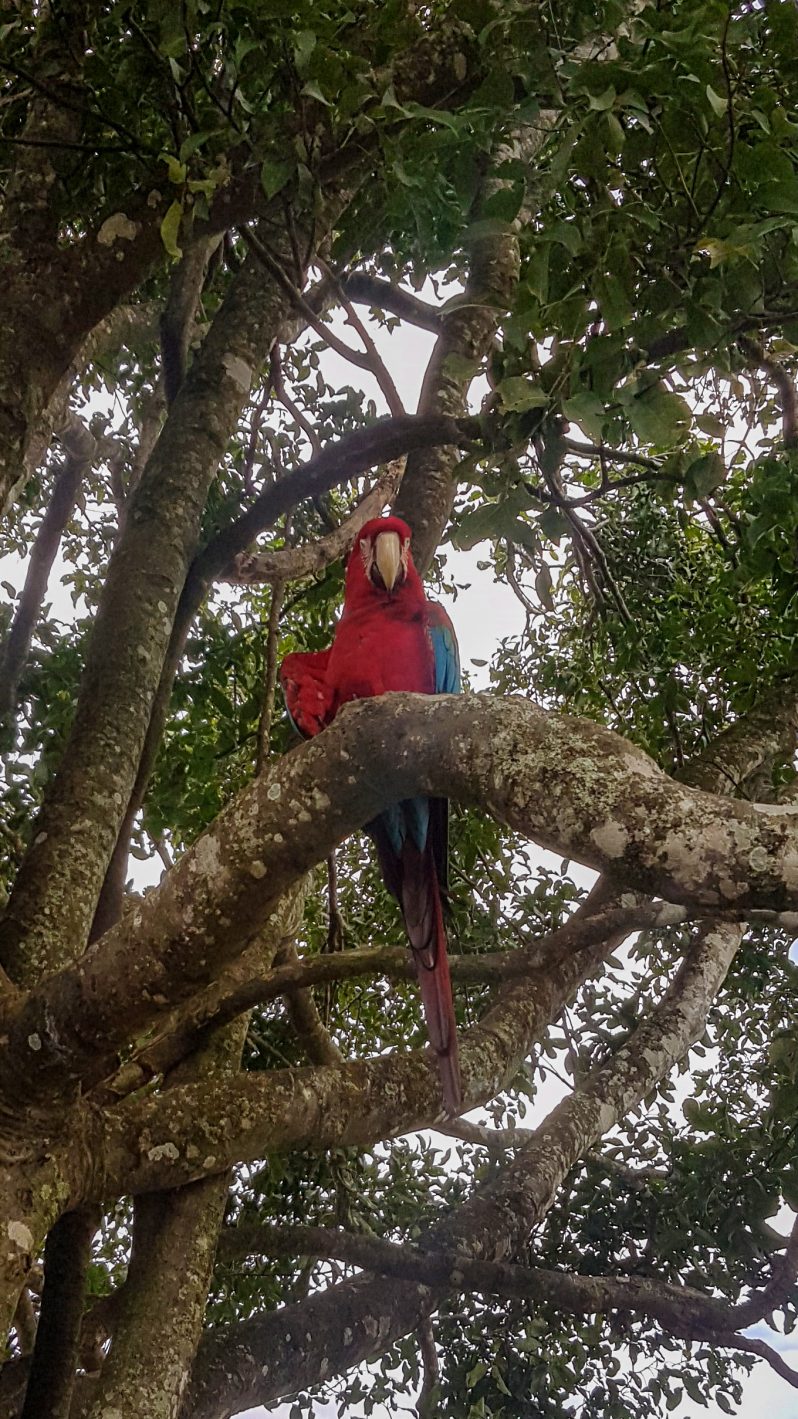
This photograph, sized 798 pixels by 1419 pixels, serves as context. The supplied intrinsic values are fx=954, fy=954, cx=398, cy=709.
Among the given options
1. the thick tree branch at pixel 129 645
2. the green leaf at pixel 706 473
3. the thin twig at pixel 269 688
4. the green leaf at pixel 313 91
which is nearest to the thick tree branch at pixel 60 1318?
the thick tree branch at pixel 129 645

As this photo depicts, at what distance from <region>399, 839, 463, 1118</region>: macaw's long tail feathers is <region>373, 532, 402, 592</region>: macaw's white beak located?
74cm

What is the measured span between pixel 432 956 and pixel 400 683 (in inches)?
28.7

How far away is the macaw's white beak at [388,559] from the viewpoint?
271 centimetres

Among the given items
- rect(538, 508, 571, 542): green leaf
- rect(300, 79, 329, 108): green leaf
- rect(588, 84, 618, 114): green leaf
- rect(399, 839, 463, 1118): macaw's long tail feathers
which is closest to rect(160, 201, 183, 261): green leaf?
rect(300, 79, 329, 108): green leaf

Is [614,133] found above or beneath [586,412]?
above

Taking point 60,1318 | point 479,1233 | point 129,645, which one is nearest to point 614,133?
point 129,645

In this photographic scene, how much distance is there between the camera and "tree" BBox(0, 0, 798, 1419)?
1.64m

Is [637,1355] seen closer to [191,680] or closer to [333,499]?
[191,680]

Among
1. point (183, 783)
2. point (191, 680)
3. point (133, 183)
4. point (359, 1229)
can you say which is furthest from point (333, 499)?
point (359, 1229)

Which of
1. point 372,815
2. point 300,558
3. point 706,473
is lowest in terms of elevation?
point 372,815

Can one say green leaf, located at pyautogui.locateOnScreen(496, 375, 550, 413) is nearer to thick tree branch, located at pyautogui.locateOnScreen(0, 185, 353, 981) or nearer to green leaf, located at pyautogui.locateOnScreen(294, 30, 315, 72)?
green leaf, located at pyautogui.locateOnScreen(294, 30, 315, 72)

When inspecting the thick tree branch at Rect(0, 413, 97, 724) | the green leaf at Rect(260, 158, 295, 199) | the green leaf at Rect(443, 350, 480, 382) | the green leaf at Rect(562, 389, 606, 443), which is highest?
the thick tree branch at Rect(0, 413, 97, 724)

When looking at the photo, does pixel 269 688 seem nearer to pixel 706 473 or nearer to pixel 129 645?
pixel 129 645

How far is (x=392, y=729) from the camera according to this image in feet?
5.12
